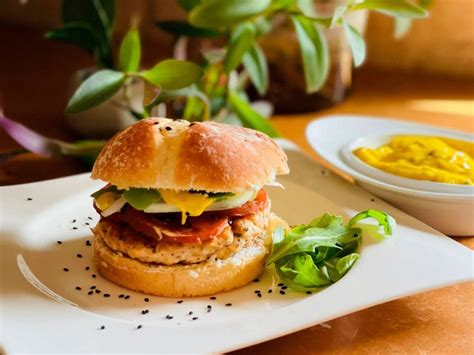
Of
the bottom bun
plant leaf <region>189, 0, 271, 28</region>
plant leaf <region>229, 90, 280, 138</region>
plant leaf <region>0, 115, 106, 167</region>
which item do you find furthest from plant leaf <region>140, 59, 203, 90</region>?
the bottom bun

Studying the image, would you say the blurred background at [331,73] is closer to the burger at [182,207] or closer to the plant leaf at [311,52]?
the plant leaf at [311,52]

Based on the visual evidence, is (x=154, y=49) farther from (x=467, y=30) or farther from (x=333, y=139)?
(x=333, y=139)

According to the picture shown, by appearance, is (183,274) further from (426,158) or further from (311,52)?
(311,52)

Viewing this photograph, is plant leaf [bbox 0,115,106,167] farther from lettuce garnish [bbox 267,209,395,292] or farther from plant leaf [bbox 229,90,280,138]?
lettuce garnish [bbox 267,209,395,292]

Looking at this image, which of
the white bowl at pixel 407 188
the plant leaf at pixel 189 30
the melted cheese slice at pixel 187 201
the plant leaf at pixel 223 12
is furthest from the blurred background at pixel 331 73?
the melted cheese slice at pixel 187 201

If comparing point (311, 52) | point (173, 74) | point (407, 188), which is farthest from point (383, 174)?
point (173, 74)
